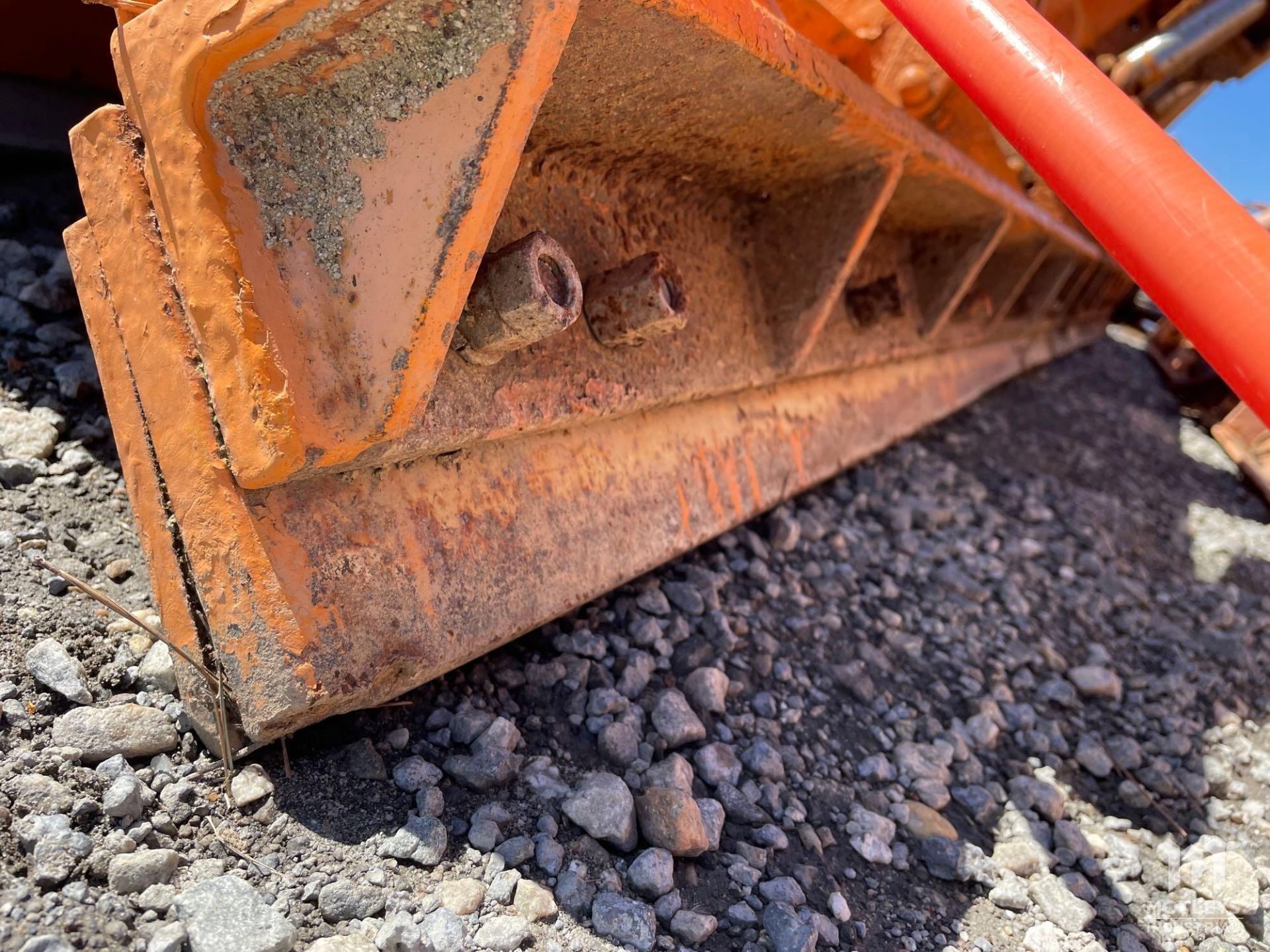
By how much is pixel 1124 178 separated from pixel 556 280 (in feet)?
2.59

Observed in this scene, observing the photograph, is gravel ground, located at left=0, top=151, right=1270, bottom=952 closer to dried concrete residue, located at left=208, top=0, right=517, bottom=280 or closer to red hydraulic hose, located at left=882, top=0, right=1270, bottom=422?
dried concrete residue, located at left=208, top=0, right=517, bottom=280

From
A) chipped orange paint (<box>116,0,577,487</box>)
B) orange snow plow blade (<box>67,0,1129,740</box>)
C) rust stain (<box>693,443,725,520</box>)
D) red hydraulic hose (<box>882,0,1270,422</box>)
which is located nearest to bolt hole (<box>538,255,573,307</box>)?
orange snow plow blade (<box>67,0,1129,740</box>)

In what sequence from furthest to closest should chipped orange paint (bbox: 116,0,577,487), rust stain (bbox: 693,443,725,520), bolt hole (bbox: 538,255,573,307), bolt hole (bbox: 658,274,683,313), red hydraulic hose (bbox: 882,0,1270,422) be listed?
rust stain (bbox: 693,443,725,520) → bolt hole (bbox: 658,274,683,313) → bolt hole (bbox: 538,255,573,307) → chipped orange paint (bbox: 116,0,577,487) → red hydraulic hose (bbox: 882,0,1270,422)

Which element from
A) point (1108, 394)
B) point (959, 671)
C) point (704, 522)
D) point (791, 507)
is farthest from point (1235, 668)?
point (1108, 394)

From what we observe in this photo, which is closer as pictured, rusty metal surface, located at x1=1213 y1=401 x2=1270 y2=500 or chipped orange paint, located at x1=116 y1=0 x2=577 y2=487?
chipped orange paint, located at x1=116 y1=0 x2=577 y2=487

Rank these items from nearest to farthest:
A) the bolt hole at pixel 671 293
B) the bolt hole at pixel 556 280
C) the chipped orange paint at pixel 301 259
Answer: the chipped orange paint at pixel 301 259 → the bolt hole at pixel 556 280 → the bolt hole at pixel 671 293

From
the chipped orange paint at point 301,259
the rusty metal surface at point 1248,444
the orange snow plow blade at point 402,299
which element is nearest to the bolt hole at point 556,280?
the orange snow plow blade at point 402,299

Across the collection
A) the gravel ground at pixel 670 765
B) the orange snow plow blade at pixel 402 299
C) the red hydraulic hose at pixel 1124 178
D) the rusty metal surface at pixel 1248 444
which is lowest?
the rusty metal surface at pixel 1248 444

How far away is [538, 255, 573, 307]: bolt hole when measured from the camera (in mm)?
1308

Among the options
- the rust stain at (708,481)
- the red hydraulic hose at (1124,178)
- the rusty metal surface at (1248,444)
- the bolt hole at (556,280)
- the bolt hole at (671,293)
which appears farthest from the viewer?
the rusty metal surface at (1248,444)

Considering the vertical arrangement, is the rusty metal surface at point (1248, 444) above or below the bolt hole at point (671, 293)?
below

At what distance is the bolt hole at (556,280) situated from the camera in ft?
4.29

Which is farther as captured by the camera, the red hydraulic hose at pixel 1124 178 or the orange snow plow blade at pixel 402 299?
the orange snow plow blade at pixel 402 299

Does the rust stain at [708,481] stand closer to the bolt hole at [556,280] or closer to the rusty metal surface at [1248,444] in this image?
the bolt hole at [556,280]
